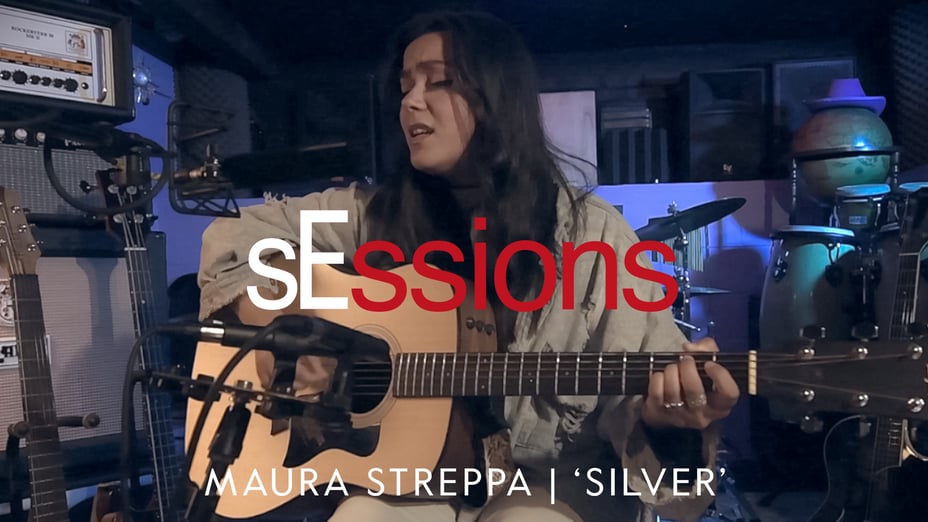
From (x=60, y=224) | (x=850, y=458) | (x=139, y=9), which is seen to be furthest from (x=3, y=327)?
(x=850, y=458)

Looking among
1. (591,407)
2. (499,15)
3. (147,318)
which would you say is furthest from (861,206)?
(147,318)

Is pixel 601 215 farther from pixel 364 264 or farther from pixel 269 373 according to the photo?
pixel 269 373

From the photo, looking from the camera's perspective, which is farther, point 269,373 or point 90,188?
point 90,188

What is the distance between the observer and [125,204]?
3.46ft

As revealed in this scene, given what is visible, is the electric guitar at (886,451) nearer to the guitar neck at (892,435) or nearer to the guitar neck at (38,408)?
the guitar neck at (892,435)

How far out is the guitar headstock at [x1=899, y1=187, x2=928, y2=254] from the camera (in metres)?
0.85

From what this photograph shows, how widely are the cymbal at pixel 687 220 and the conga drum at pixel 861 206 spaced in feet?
0.41

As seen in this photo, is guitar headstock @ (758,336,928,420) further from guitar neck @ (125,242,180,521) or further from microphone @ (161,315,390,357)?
guitar neck @ (125,242,180,521)

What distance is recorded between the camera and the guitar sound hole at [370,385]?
83 cm

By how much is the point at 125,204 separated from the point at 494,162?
61cm

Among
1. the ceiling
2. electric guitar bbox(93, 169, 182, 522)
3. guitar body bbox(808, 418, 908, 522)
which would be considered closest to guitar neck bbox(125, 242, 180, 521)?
electric guitar bbox(93, 169, 182, 522)

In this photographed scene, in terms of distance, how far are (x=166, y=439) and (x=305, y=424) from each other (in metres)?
0.40

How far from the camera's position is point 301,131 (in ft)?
3.21

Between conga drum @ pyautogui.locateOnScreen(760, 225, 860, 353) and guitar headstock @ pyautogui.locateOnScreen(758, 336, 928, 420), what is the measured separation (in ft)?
0.60
